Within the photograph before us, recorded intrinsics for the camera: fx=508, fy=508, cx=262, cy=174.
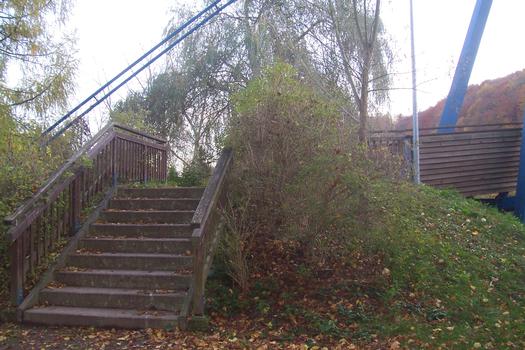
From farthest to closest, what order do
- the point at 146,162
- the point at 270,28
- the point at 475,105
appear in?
the point at 475,105, the point at 270,28, the point at 146,162

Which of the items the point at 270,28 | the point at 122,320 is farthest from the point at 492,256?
the point at 270,28

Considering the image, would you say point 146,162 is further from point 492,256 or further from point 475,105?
point 475,105

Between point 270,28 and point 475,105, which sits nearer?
point 270,28

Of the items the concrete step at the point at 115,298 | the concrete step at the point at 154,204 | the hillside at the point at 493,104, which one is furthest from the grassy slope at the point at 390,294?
the hillside at the point at 493,104

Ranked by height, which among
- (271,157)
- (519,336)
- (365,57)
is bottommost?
(519,336)

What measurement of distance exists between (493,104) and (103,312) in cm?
2351

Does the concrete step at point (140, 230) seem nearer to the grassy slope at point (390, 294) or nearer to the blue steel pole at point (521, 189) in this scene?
the grassy slope at point (390, 294)

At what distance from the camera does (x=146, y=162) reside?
10219mm

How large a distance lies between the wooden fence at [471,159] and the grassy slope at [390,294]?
5.86m

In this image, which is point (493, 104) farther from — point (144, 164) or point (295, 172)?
point (295, 172)

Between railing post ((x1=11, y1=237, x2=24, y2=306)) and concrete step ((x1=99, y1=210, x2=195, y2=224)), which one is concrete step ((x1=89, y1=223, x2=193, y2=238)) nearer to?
concrete step ((x1=99, y1=210, x2=195, y2=224))

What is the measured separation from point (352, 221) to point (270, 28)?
8649mm

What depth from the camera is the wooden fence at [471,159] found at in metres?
13.4

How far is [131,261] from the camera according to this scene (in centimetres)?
661
